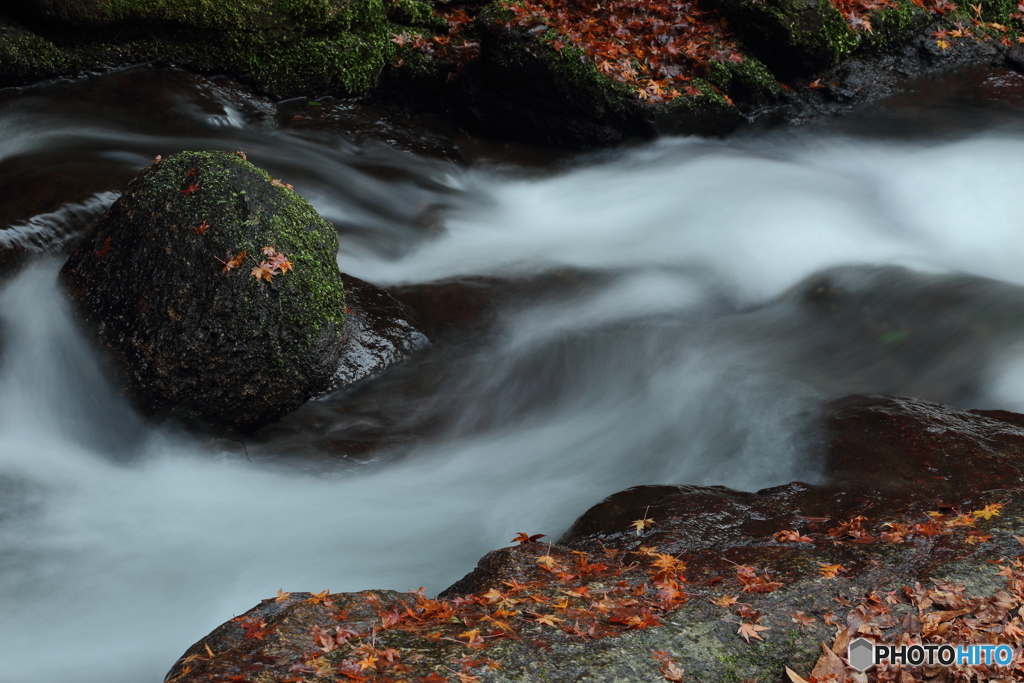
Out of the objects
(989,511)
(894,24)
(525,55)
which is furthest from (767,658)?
(894,24)

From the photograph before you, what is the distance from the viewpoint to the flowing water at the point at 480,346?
4.46 meters

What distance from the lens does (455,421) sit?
18.5ft

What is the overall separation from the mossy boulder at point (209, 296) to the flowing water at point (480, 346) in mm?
252

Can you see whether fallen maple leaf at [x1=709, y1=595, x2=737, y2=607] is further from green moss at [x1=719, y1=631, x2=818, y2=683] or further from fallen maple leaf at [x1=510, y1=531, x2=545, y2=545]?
fallen maple leaf at [x1=510, y1=531, x2=545, y2=545]

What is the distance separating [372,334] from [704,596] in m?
→ 3.49

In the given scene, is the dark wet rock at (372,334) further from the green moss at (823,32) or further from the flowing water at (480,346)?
the green moss at (823,32)

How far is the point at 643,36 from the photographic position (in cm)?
944

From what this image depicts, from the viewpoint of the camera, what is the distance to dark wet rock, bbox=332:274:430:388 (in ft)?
18.8

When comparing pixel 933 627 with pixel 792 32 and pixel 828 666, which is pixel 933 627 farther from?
pixel 792 32

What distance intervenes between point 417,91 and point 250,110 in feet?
6.78

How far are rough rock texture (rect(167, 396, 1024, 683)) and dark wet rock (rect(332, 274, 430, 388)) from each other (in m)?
2.20

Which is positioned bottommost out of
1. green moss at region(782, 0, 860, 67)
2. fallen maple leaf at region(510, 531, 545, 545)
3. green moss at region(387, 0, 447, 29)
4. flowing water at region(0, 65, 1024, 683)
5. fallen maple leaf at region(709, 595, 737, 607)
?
fallen maple leaf at region(709, 595, 737, 607)

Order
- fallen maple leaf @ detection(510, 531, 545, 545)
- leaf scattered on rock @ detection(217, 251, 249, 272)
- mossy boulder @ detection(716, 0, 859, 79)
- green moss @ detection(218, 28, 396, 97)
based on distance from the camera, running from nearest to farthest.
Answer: fallen maple leaf @ detection(510, 531, 545, 545) → leaf scattered on rock @ detection(217, 251, 249, 272) → green moss @ detection(218, 28, 396, 97) → mossy boulder @ detection(716, 0, 859, 79)

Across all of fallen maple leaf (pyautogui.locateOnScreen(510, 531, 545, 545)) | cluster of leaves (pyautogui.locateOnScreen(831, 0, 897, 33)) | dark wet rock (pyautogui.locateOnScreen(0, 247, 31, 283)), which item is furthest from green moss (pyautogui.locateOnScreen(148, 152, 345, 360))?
cluster of leaves (pyautogui.locateOnScreen(831, 0, 897, 33))
